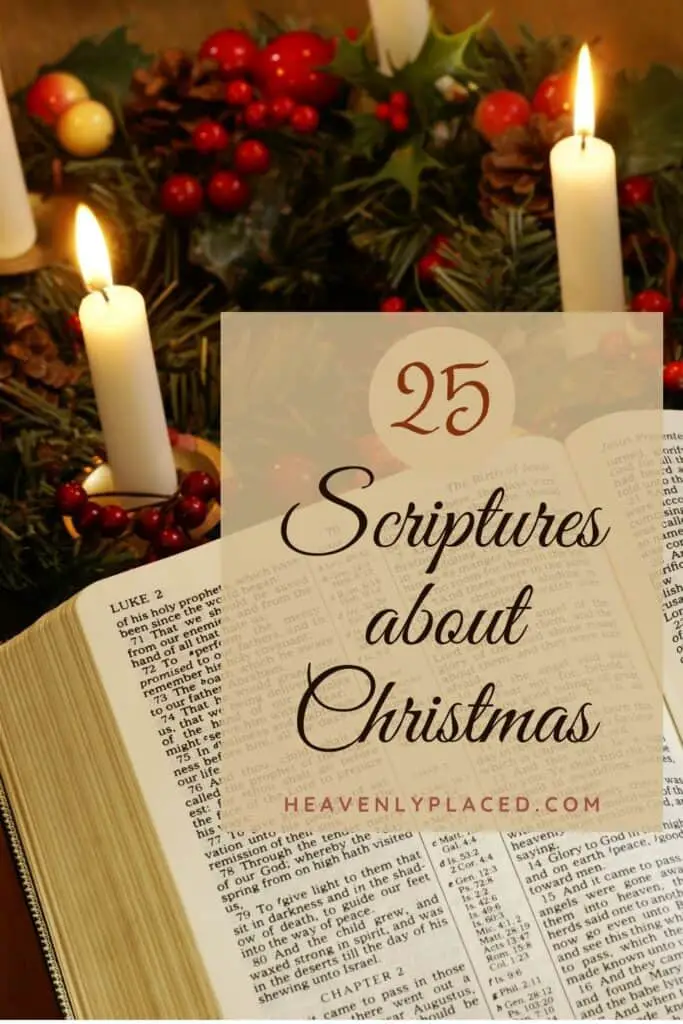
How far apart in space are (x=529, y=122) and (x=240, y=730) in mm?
389

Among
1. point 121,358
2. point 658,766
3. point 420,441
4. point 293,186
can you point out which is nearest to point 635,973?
point 658,766

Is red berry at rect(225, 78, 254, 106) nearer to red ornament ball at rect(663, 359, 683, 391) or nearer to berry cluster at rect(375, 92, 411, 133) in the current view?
berry cluster at rect(375, 92, 411, 133)

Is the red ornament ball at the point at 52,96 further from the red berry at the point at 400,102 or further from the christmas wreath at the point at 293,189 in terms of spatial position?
the red berry at the point at 400,102

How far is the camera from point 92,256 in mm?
610

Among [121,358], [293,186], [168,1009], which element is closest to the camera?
[168,1009]

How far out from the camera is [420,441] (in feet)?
1.75

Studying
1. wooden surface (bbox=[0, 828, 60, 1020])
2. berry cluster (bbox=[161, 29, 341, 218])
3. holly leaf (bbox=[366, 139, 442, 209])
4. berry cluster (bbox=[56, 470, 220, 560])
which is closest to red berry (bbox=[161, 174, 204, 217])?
berry cluster (bbox=[161, 29, 341, 218])

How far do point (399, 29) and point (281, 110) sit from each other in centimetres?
8

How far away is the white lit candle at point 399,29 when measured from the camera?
0.73 meters

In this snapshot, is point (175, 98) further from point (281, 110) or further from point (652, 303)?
point (652, 303)

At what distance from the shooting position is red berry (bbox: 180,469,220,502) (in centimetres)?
61

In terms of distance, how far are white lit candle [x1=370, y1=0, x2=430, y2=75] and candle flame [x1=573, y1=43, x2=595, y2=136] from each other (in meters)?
0.14

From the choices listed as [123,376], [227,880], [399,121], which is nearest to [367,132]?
[399,121]

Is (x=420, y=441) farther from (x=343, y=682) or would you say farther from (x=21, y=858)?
(x=21, y=858)
